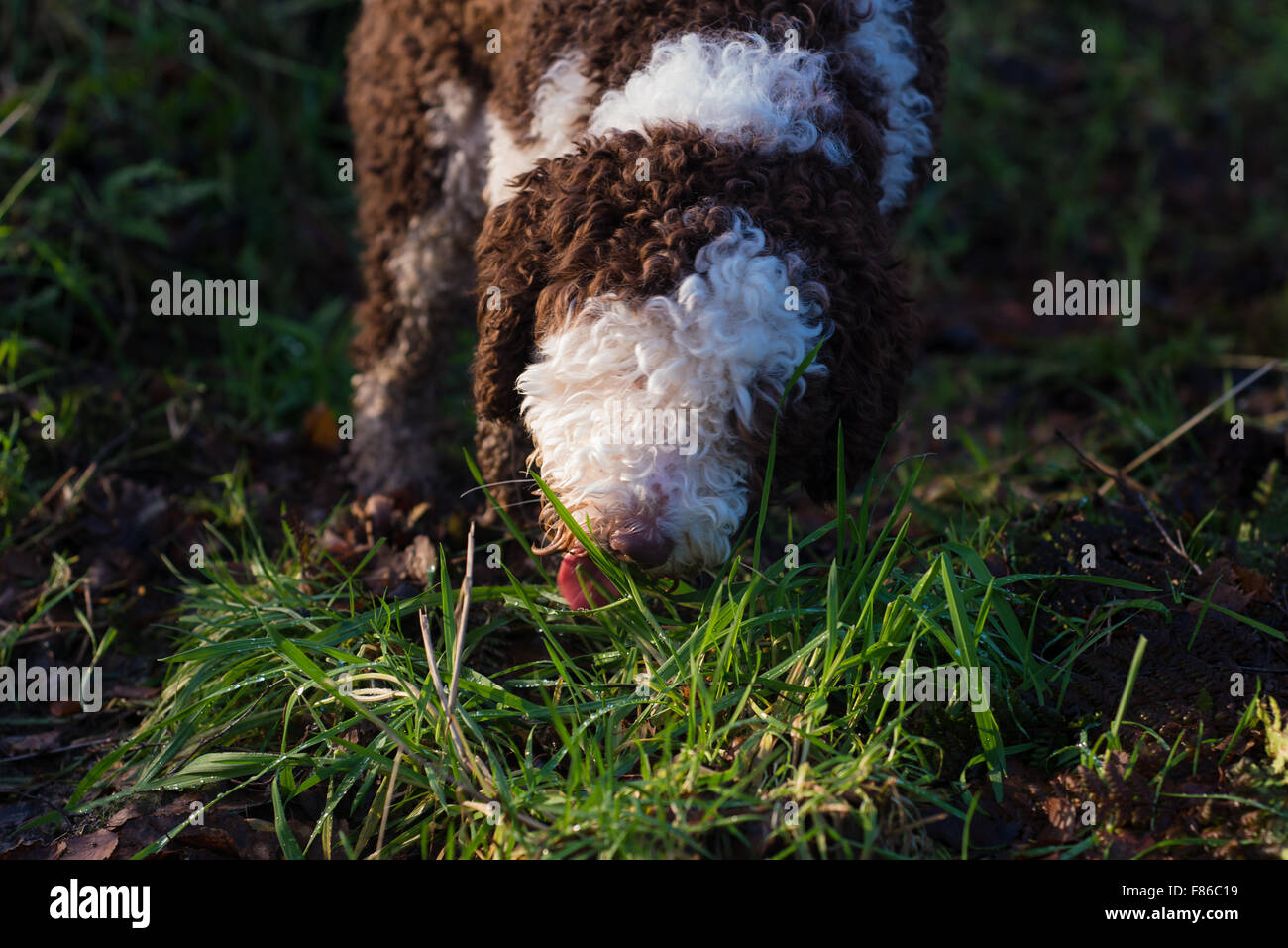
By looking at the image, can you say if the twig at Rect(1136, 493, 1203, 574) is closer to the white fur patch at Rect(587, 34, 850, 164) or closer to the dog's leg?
the white fur patch at Rect(587, 34, 850, 164)

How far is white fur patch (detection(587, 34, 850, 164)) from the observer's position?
2.38 metres

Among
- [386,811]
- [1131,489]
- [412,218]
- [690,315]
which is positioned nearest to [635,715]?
[386,811]

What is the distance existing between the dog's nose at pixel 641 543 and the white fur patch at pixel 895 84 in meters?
1.14

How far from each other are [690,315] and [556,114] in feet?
2.72

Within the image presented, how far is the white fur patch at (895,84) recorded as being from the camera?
8.73 ft

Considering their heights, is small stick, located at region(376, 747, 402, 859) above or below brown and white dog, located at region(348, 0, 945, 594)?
below

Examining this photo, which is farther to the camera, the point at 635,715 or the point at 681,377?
the point at 635,715

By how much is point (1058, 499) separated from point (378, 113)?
2430 millimetres

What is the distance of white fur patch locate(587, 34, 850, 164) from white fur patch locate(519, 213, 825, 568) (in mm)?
277

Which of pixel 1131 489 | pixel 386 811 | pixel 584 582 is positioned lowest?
pixel 386 811

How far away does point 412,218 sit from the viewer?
11.2 ft

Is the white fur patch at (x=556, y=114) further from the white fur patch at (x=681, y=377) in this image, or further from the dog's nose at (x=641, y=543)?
the dog's nose at (x=641, y=543)

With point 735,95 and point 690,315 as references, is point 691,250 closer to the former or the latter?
point 690,315

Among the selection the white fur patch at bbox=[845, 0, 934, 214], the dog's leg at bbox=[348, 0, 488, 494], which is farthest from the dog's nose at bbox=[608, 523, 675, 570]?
the dog's leg at bbox=[348, 0, 488, 494]
